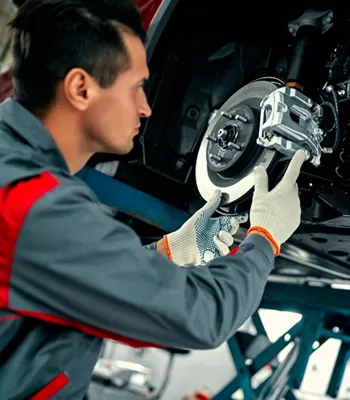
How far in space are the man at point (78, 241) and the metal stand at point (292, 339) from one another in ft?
3.38

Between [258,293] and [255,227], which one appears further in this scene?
[255,227]

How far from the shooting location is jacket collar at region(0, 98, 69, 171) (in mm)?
728

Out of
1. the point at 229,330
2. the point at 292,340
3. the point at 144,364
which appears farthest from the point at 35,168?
the point at 144,364

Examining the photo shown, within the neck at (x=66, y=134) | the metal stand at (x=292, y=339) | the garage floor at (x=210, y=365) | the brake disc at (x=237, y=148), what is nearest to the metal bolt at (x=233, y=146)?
the brake disc at (x=237, y=148)

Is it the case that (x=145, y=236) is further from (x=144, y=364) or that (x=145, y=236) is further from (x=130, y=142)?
(x=144, y=364)

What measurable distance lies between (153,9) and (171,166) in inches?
14.6

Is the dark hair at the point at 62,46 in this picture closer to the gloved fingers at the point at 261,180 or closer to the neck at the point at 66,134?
the neck at the point at 66,134

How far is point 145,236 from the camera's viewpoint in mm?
1642

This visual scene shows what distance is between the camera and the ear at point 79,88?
29.7 inches

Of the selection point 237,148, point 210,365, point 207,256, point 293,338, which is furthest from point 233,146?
point 210,365

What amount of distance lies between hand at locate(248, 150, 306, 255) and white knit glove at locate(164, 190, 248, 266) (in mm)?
151

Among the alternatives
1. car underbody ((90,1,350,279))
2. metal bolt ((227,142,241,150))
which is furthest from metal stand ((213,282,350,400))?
metal bolt ((227,142,241,150))

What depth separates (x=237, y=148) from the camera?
41.7 inches

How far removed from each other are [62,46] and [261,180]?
414 mm
